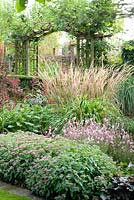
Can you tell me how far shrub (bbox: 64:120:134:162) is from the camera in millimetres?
4129

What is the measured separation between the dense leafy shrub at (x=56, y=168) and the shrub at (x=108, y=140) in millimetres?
496

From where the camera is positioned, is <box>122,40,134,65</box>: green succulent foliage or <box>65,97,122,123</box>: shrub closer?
<box>65,97,122,123</box>: shrub

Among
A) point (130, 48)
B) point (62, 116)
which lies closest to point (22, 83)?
point (130, 48)

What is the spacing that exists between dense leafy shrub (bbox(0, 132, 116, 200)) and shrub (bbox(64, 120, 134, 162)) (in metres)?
Answer: 0.50

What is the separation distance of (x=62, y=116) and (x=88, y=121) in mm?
670

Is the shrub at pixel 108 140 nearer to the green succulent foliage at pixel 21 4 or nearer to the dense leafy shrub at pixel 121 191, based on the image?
the dense leafy shrub at pixel 121 191

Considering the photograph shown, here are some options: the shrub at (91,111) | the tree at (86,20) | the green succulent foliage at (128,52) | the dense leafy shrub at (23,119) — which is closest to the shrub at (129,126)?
the shrub at (91,111)

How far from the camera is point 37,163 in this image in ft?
11.3

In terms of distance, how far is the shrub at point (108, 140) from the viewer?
413cm

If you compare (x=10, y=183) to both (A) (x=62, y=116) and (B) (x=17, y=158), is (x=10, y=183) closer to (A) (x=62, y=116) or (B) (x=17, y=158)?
(B) (x=17, y=158)

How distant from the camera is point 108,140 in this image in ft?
14.8

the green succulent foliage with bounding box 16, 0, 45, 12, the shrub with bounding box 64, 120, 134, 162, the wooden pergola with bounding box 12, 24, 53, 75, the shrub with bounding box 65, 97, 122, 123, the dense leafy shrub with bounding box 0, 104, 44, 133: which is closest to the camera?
the green succulent foliage with bounding box 16, 0, 45, 12

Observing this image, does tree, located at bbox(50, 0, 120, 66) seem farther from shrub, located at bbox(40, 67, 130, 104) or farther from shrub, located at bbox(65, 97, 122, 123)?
shrub, located at bbox(65, 97, 122, 123)

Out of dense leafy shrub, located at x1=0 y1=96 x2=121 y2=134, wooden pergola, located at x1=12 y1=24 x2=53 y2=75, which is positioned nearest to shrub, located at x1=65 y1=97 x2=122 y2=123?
dense leafy shrub, located at x1=0 y1=96 x2=121 y2=134
